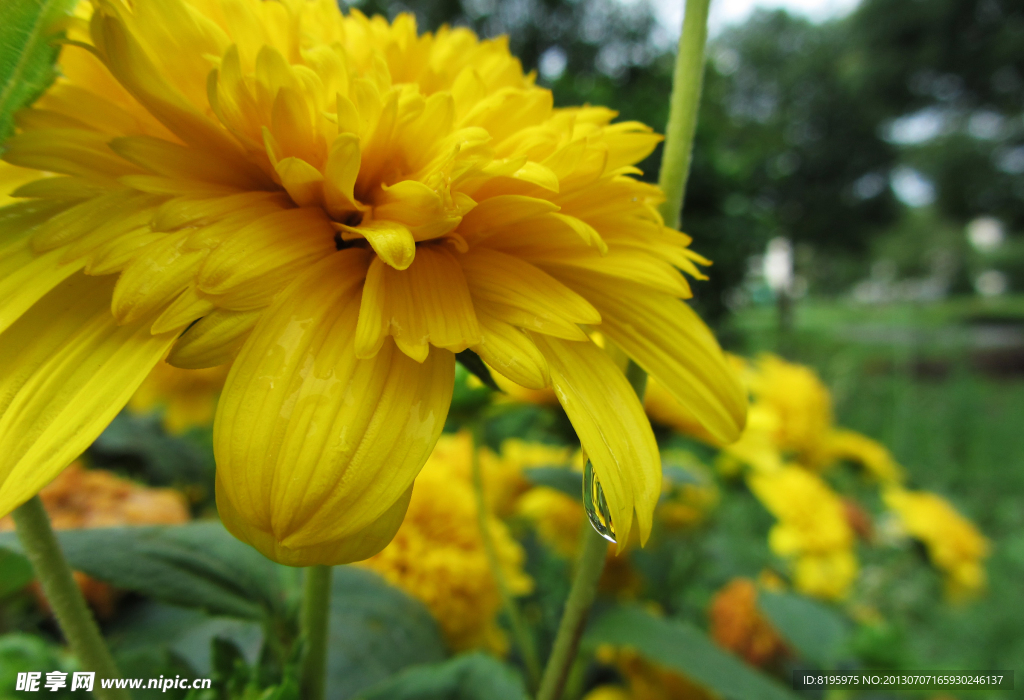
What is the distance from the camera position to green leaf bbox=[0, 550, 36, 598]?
0.34 m

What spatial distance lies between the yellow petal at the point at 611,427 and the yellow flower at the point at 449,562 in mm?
303

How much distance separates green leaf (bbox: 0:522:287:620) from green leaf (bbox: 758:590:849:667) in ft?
2.12

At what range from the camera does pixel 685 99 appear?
284 millimetres

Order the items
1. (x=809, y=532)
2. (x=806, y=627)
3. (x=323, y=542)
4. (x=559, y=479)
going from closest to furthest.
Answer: (x=323, y=542) → (x=559, y=479) → (x=806, y=627) → (x=809, y=532)

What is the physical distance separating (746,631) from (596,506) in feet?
2.41

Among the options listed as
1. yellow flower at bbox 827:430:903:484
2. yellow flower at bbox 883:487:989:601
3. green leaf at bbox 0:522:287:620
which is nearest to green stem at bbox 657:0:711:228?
green leaf at bbox 0:522:287:620

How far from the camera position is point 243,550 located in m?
0.39

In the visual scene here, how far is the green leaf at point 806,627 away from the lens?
780mm

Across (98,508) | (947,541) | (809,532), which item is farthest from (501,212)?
(947,541)

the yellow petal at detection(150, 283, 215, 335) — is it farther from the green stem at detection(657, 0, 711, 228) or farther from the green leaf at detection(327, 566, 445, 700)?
the green leaf at detection(327, 566, 445, 700)

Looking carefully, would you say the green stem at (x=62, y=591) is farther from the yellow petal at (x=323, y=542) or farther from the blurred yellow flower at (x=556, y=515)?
the blurred yellow flower at (x=556, y=515)

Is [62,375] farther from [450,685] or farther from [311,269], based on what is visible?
[450,685]

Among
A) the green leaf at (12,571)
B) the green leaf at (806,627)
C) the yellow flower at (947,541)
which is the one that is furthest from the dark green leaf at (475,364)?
the yellow flower at (947,541)

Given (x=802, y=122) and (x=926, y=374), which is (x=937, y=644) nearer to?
(x=926, y=374)
